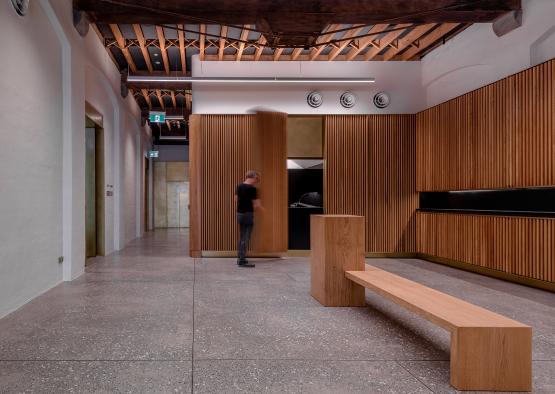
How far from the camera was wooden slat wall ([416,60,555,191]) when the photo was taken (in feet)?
16.5

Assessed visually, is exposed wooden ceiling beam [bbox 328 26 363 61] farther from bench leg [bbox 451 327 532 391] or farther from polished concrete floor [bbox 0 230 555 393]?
bench leg [bbox 451 327 532 391]

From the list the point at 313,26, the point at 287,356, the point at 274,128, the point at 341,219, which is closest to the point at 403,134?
the point at 274,128

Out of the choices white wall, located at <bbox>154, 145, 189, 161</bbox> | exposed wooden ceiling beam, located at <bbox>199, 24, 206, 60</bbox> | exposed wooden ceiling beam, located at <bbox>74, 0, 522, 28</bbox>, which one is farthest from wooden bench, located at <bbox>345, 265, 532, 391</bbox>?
white wall, located at <bbox>154, 145, 189, 161</bbox>

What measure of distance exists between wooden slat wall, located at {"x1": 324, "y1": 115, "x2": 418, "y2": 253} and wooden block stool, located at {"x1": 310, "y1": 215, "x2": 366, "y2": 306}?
3.98 m

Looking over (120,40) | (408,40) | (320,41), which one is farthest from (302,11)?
(120,40)

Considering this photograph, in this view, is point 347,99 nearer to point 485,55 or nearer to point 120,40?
point 485,55

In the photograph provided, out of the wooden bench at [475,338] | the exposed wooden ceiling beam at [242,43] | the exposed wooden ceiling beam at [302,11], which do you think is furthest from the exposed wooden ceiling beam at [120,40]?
the wooden bench at [475,338]

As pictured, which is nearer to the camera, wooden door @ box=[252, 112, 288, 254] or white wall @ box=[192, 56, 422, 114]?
wooden door @ box=[252, 112, 288, 254]

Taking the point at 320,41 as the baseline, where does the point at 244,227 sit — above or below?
below

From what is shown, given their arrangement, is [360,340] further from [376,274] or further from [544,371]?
[544,371]

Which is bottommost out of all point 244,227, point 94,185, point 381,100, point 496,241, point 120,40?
point 496,241

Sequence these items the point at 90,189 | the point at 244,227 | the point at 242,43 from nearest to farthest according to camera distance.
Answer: the point at 244,227 < the point at 242,43 < the point at 90,189

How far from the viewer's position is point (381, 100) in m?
8.40

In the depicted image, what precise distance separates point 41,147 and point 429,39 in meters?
6.77
